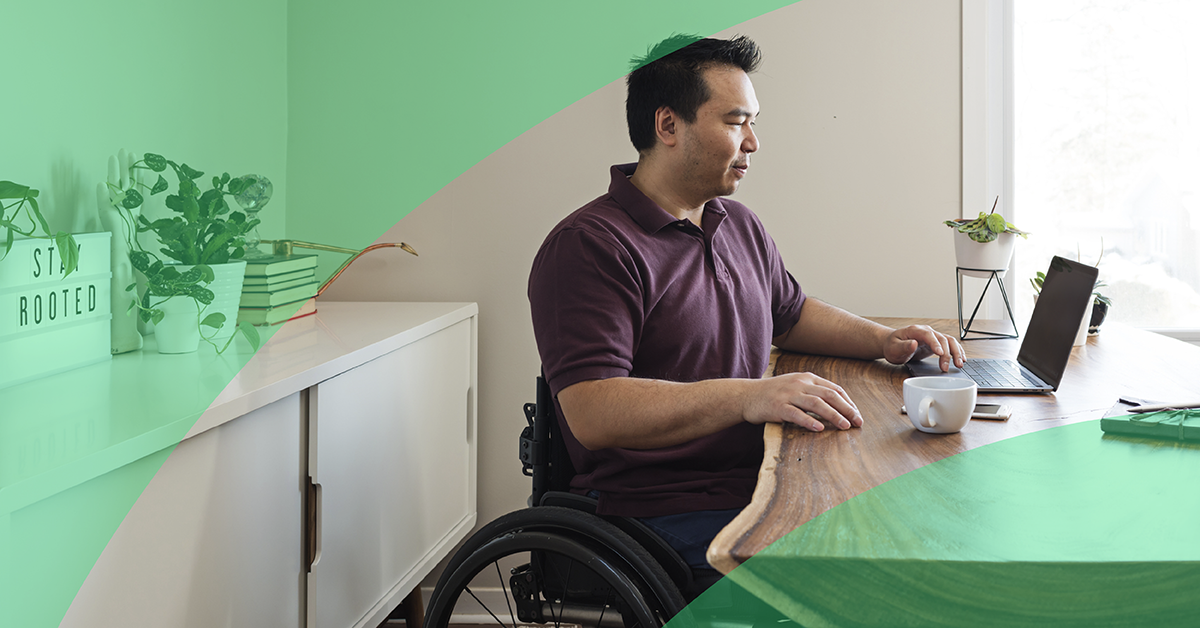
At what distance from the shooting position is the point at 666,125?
5.19 feet

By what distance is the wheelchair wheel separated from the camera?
1.17 meters

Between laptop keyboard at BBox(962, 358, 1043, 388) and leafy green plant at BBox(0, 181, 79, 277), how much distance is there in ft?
4.77

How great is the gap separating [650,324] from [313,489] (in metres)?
0.68

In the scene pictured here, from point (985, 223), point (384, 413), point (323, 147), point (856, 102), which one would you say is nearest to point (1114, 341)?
point (985, 223)

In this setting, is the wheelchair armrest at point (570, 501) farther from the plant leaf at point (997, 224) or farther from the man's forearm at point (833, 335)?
the plant leaf at point (997, 224)

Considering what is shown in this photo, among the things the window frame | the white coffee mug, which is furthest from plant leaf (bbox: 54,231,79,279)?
the window frame

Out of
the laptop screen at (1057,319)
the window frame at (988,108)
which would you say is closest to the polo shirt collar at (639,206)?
the laptop screen at (1057,319)

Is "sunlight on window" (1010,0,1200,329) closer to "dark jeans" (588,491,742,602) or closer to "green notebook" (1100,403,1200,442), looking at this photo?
"green notebook" (1100,403,1200,442)

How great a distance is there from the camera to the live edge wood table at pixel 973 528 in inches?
28.0

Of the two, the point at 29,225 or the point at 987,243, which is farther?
the point at 987,243
